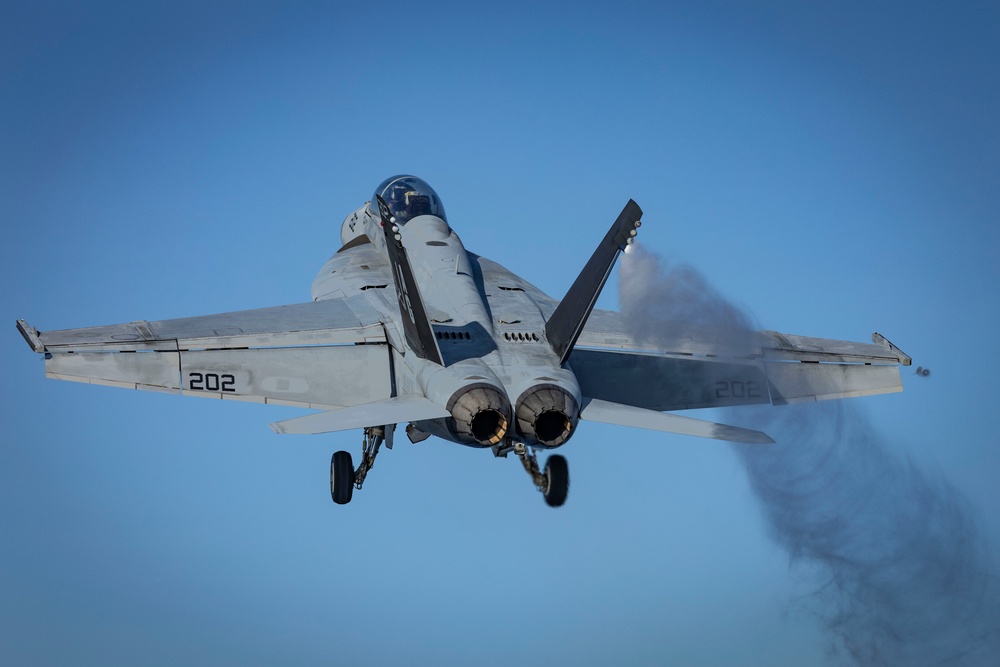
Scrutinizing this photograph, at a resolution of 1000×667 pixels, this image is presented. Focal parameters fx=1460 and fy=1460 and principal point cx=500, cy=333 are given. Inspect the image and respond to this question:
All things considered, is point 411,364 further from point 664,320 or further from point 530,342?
point 664,320

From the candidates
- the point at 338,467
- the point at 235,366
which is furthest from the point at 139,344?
the point at 338,467

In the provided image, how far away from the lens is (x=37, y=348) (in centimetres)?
2212

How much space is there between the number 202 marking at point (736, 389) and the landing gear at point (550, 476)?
4590 millimetres

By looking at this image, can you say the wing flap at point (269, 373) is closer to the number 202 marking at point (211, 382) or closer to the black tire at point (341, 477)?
the number 202 marking at point (211, 382)

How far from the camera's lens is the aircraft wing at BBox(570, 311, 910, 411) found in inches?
944

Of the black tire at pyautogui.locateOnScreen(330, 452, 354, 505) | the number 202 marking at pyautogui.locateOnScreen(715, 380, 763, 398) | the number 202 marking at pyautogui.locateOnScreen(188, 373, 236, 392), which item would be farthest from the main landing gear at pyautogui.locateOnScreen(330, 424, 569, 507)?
the number 202 marking at pyautogui.locateOnScreen(715, 380, 763, 398)

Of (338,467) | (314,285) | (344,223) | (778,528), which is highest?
(344,223)

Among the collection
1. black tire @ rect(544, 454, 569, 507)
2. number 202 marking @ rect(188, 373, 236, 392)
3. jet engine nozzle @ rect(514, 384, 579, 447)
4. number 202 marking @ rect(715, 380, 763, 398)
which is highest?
number 202 marking @ rect(188, 373, 236, 392)

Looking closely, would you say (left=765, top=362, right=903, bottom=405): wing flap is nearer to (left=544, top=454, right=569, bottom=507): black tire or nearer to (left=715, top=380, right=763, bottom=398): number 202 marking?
(left=715, top=380, right=763, bottom=398): number 202 marking

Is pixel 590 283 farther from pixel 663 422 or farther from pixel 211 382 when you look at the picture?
pixel 211 382

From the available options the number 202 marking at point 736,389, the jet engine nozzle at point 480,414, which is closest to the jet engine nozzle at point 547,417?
the jet engine nozzle at point 480,414

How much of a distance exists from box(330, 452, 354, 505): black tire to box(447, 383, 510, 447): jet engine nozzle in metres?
2.62

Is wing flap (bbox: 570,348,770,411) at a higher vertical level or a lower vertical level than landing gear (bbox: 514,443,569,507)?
higher

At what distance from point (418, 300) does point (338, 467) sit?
299cm
